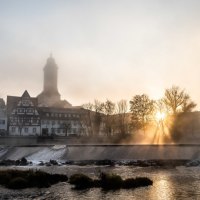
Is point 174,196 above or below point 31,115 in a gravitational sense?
below

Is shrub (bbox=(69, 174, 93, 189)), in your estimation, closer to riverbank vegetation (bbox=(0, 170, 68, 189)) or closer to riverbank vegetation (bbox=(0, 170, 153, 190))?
riverbank vegetation (bbox=(0, 170, 153, 190))

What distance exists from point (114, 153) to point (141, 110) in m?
31.2

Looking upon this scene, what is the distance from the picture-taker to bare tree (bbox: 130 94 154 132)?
305ft

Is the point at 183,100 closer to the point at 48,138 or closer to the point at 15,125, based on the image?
the point at 48,138

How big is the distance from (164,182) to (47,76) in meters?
169

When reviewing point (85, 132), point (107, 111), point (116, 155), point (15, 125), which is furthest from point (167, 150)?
point (15, 125)

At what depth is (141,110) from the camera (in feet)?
306

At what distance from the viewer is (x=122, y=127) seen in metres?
101

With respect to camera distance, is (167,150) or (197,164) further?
(167,150)

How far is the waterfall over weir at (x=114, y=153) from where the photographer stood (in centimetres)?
6203

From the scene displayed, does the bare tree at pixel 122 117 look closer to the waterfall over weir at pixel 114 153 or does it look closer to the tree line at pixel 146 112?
the tree line at pixel 146 112

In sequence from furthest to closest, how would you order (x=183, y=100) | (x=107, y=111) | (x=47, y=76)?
(x=47, y=76), (x=107, y=111), (x=183, y=100)

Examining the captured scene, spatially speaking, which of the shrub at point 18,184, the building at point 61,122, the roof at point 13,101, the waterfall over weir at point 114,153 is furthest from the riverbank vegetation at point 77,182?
the roof at point 13,101

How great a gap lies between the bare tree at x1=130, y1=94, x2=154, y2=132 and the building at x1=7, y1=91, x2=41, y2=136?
42.1 metres
